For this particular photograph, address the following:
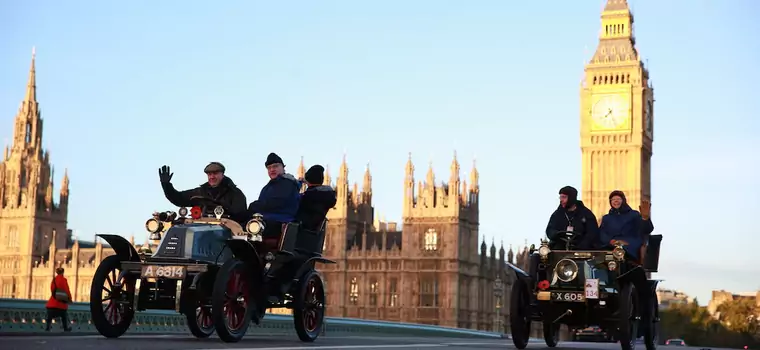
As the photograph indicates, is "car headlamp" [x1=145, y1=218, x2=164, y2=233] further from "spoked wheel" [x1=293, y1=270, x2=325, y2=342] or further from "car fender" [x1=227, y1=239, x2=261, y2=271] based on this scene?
"spoked wheel" [x1=293, y1=270, x2=325, y2=342]

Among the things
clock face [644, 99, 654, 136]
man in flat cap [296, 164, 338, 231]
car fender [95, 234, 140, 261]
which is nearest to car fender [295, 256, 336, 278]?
man in flat cap [296, 164, 338, 231]

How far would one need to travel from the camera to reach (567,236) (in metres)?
12.1

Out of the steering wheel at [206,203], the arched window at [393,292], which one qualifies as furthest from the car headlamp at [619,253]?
the arched window at [393,292]

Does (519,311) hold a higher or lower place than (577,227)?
lower

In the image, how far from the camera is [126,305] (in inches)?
432

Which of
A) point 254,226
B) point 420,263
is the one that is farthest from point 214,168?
point 420,263

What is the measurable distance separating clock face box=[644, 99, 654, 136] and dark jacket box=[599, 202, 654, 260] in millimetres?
71755

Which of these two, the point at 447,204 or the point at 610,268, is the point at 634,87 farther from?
the point at 610,268

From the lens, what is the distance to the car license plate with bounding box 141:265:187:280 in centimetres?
1019

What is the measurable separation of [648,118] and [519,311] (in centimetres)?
7418

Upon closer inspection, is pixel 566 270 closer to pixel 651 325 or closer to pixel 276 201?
pixel 651 325

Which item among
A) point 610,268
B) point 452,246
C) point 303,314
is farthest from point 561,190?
point 452,246

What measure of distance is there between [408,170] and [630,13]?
27135 mm

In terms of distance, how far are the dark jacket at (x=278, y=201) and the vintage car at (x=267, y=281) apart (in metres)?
0.18
